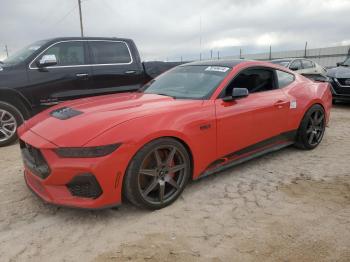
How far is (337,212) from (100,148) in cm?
231

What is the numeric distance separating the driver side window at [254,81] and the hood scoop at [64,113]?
67.0 inches

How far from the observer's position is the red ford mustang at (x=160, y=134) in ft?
9.52

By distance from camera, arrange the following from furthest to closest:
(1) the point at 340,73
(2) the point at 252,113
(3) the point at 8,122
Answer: (1) the point at 340,73 < (3) the point at 8,122 < (2) the point at 252,113

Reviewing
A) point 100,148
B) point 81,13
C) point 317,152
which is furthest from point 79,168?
point 81,13

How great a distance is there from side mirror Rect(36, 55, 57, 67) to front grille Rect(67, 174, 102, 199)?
3384 mm

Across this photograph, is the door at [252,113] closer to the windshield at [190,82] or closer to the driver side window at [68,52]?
the windshield at [190,82]

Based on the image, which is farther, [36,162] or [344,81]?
[344,81]

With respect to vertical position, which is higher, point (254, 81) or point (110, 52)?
point (110, 52)

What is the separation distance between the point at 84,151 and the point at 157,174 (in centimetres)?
76

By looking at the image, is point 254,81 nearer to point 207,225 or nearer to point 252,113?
point 252,113

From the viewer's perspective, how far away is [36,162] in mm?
3100

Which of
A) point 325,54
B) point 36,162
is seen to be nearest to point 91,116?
point 36,162

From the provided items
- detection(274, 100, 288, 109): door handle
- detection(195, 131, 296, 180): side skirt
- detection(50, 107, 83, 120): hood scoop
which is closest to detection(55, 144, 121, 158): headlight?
detection(50, 107, 83, 120): hood scoop

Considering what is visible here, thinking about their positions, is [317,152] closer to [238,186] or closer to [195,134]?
[238,186]
